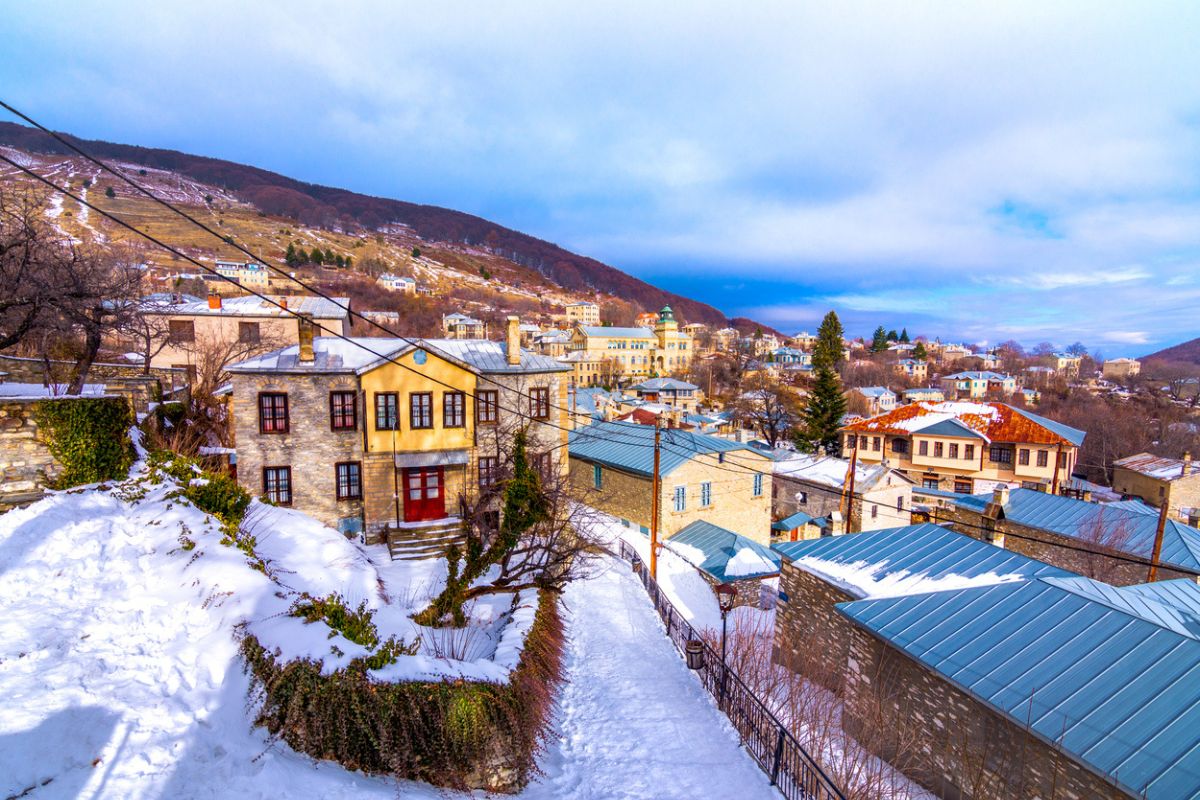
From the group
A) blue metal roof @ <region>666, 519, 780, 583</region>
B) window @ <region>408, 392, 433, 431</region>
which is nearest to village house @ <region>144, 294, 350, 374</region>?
window @ <region>408, 392, 433, 431</region>

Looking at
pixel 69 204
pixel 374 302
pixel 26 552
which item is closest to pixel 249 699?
pixel 26 552

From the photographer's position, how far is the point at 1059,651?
8.63m

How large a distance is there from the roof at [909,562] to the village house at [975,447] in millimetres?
28420

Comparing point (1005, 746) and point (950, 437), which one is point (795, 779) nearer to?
point (1005, 746)

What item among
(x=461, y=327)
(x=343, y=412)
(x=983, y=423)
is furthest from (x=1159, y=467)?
(x=461, y=327)

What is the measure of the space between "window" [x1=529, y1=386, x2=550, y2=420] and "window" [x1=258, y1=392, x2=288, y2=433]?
8.32 metres

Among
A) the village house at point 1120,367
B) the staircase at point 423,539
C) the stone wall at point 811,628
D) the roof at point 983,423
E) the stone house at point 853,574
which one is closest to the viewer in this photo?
the stone house at point 853,574

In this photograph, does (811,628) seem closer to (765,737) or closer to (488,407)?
(765,737)

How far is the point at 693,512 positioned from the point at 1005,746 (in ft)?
53.9

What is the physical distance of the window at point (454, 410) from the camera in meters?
18.8

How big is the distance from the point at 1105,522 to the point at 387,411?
26.0 meters

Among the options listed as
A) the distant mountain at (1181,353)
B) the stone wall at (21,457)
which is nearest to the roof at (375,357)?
the stone wall at (21,457)

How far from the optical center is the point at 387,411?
1798 centimetres

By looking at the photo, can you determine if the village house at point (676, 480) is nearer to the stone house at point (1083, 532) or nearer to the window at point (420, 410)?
the window at point (420, 410)
